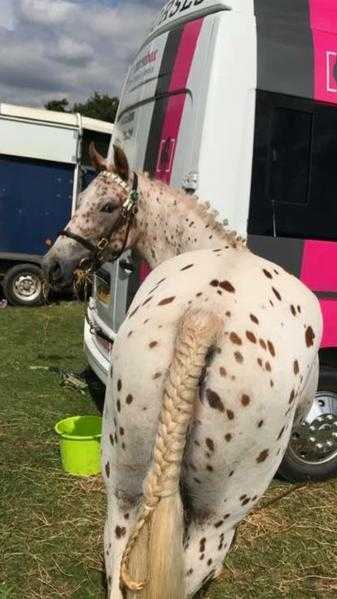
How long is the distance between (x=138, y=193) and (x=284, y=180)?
3.28ft

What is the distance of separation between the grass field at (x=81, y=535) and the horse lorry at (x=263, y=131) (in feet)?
1.23

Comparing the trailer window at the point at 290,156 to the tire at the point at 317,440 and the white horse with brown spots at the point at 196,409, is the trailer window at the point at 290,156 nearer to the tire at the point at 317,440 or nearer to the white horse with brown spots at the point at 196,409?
the tire at the point at 317,440

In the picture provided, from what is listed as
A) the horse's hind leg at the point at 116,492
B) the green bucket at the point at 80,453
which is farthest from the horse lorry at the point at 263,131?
the horse's hind leg at the point at 116,492

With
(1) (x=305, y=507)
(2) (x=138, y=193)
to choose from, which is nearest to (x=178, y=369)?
(2) (x=138, y=193)

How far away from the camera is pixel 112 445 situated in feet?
6.33

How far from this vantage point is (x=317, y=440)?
3990 mm

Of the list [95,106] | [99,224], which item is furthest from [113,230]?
[95,106]

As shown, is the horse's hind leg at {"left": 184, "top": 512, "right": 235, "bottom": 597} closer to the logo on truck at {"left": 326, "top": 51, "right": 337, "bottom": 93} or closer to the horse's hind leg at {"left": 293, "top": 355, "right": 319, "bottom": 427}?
the horse's hind leg at {"left": 293, "top": 355, "right": 319, "bottom": 427}

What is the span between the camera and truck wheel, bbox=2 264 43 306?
10.0 m

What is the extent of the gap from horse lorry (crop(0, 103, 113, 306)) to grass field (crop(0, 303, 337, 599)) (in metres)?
5.22

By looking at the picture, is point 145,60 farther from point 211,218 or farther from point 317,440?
point 317,440

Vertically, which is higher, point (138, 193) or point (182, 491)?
point (138, 193)

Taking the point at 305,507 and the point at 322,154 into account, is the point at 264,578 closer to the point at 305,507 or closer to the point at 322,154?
the point at 305,507

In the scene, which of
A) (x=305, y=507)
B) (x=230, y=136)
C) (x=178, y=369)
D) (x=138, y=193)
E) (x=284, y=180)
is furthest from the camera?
(x=305, y=507)
